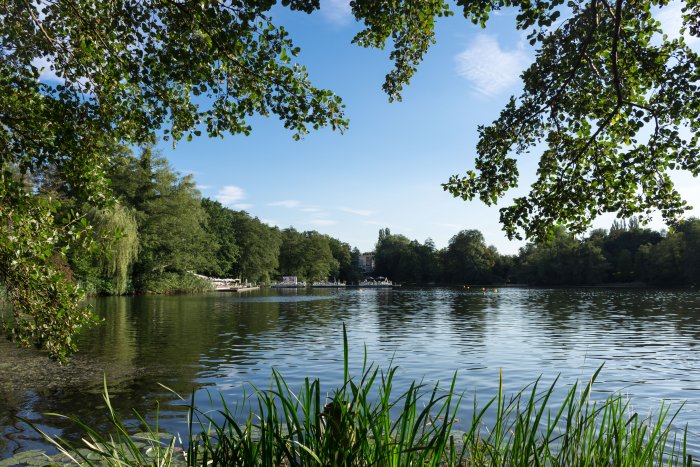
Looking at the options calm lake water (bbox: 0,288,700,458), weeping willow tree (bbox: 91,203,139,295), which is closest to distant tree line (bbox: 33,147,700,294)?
weeping willow tree (bbox: 91,203,139,295)

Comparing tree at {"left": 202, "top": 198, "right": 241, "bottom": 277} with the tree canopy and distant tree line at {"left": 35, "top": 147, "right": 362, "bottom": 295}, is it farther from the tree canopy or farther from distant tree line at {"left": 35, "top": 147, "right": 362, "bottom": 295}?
the tree canopy

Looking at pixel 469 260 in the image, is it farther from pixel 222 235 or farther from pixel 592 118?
pixel 592 118

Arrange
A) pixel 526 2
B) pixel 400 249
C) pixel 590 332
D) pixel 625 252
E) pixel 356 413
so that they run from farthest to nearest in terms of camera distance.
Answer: pixel 400 249 < pixel 625 252 < pixel 590 332 < pixel 526 2 < pixel 356 413

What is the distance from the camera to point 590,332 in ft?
70.8

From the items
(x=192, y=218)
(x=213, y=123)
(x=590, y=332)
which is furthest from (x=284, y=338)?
(x=192, y=218)

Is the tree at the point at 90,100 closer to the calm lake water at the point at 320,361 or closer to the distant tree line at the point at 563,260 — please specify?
the calm lake water at the point at 320,361

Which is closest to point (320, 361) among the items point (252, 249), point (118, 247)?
point (118, 247)

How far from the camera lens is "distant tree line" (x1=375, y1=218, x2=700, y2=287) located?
79.7 metres

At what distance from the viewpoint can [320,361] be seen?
14703 mm

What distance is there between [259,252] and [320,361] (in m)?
75.9

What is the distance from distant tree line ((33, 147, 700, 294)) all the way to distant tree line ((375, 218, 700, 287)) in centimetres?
19

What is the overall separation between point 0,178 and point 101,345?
12272mm

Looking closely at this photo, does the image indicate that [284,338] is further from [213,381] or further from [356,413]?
[356,413]

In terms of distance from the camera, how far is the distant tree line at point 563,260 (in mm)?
79688
